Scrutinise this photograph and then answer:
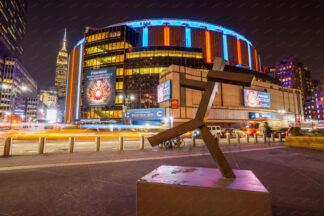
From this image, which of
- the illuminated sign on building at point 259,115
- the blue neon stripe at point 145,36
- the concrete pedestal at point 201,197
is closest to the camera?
the concrete pedestal at point 201,197

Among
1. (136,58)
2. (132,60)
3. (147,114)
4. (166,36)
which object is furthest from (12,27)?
(147,114)

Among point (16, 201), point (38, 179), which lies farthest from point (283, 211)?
point (38, 179)

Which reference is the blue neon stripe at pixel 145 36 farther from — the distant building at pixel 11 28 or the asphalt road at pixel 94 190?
the distant building at pixel 11 28

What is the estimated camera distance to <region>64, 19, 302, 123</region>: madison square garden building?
176ft

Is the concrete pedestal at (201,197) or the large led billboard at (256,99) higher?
the large led billboard at (256,99)

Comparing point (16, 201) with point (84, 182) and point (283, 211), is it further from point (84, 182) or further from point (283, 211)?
point (283, 211)

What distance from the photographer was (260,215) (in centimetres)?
233

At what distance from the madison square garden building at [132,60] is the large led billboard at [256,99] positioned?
11.6 metres

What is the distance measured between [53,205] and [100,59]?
62.5 metres

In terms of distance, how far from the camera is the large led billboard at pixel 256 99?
49.1 metres

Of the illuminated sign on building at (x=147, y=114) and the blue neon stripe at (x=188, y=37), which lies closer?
the illuminated sign on building at (x=147, y=114)

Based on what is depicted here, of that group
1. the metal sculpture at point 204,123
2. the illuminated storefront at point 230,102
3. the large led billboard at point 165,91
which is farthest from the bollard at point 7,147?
the large led billboard at point 165,91

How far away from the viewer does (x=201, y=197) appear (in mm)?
2594

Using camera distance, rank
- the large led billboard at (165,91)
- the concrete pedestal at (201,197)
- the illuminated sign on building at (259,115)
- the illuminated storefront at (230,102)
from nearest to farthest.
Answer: the concrete pedestal at (201,197), the large led billboard at (165,91), the illuminated storefront at (230,102), the illuminated sign on building at (259,115)
